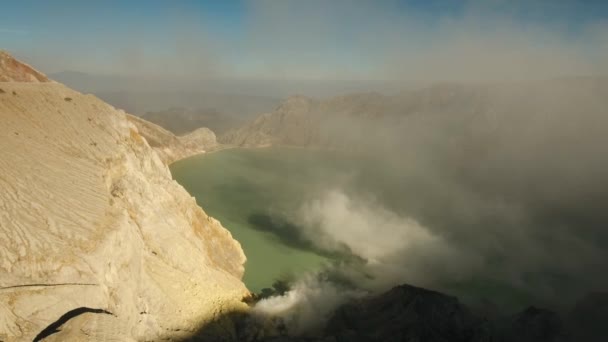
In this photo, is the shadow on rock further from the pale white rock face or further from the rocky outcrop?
the rocky outcrop

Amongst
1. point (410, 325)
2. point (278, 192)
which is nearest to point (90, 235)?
point (410, 325)

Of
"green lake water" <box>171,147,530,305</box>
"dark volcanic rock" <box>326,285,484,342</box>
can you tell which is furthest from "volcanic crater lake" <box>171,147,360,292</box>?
"dark volcanic rock" <box>326,285,484,342</box>

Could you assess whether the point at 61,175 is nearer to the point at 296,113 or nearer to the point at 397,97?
the point at 296,113

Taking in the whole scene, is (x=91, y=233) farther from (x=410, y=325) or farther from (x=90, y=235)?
(x=410, y=325)

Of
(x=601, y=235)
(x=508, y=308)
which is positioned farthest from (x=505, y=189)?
(x=508, y=308)

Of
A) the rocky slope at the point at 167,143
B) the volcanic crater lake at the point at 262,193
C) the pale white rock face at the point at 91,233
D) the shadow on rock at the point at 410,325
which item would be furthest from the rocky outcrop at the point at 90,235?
the rocky slope at the point at 167,143

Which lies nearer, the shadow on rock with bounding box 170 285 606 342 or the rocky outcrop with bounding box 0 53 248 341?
the rocky outcrop with bounding box 0 53 248 341
